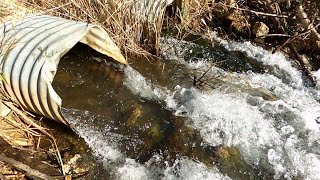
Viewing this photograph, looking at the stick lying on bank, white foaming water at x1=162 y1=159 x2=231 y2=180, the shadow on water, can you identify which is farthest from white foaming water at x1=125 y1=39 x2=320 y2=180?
the stick lying on bank

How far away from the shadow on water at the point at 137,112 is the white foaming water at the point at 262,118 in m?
0.11

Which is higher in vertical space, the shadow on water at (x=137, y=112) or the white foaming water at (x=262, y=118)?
the shadow on water at (x=137, y=112)

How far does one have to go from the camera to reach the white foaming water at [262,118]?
3.46 m

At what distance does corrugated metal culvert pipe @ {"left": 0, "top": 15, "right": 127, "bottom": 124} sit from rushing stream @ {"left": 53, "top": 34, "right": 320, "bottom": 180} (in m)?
0.44

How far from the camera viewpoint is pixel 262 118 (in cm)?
381

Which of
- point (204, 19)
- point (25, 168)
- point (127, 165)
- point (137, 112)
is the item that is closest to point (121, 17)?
point (137, 112)

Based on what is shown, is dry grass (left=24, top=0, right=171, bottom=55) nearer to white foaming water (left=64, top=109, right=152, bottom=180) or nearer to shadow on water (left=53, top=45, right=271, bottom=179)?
shadow on water (left=53, top=45, right=271, bottom=179)

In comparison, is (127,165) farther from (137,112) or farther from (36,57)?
(36,57)

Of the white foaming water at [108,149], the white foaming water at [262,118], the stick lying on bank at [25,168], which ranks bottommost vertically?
the white foaming water at [262,118]

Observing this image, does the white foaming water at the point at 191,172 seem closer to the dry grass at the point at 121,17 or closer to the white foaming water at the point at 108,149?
the white foaming water at the point at 108,149

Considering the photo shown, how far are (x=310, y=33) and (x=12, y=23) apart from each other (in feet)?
10.3

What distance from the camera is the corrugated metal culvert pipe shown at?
10.7 ft

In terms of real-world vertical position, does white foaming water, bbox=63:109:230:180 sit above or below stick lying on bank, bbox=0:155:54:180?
below

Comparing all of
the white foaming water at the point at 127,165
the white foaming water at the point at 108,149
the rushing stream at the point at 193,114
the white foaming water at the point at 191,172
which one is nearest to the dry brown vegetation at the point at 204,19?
the rushing stream at the point at 193,114
